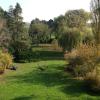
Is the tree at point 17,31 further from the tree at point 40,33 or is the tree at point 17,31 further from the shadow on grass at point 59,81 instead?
the shadow on grass at point 59,81

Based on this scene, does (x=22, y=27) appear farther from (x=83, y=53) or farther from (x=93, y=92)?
(x=93, y=92)

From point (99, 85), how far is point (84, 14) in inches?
1590

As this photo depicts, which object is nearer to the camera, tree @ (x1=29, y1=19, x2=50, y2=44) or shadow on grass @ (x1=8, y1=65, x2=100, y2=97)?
shadow on grass @ (x1=8, y1=65, x2=100, y2=97)

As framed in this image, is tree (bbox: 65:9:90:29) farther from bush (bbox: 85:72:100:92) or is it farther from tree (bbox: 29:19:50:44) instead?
bush (bbox: 85:72:100:92)

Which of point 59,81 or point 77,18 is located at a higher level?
point 77,18

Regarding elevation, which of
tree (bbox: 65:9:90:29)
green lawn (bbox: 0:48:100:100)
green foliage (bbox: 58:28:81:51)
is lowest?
green lawn (bbox: 0:48:100:100)

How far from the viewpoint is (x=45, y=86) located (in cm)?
2506

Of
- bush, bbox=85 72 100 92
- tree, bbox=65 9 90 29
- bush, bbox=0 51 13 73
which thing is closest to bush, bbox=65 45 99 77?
bush, bbox=85 72 100 92

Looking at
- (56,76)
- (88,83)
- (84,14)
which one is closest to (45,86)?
(88,83)

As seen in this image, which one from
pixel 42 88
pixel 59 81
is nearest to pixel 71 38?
pixel 59 81

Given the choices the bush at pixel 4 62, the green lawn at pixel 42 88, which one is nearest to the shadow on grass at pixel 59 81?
the green lawn at pixel 42 88

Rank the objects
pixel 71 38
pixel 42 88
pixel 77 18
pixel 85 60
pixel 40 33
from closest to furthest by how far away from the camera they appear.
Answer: pixel 42 88
pixel 85 60
pixel 71 38
pixel 77 18
pixel 40 33

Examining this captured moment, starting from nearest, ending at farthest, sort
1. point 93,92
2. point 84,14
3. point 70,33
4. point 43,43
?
1. point 93,92
2. point 70,33
3. point 84,14
4. point 43,43

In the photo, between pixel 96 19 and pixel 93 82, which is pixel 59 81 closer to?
pixel 93 82
